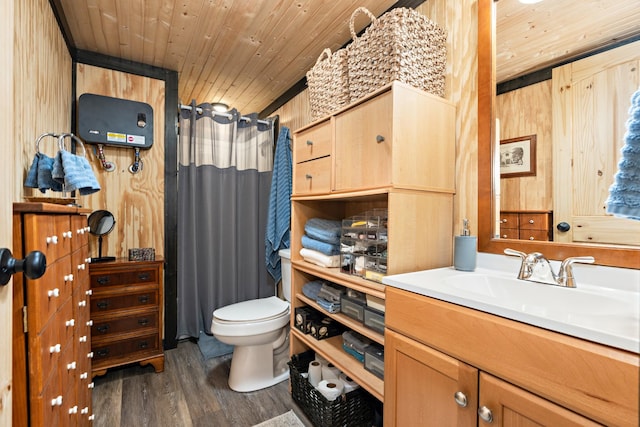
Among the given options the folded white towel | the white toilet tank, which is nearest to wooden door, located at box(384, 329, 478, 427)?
the folded white towel

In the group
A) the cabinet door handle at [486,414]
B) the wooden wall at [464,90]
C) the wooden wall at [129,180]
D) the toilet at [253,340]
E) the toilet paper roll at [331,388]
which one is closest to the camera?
the cabinet door handle at [486,414]

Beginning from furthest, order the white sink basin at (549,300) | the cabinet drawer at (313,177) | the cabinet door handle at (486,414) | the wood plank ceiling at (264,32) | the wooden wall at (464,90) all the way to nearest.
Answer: the cabinet drawer at (313,177) → the wooden wall at (464,90) → the wood plank ceiling at (264,32) → the cabinet door handle at (486,414) → the white sink basin at (549,300)

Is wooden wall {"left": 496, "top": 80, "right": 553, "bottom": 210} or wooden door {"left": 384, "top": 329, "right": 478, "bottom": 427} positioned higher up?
wooden wall {"left": 496, "top": 80, "right": 553, "bottom": 210}

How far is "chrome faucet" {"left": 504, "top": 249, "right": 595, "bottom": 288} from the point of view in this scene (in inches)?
37.4

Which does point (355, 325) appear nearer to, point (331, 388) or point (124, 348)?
point (331, 388)

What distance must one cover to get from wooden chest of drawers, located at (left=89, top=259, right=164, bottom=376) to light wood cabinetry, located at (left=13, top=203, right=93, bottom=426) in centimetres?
87

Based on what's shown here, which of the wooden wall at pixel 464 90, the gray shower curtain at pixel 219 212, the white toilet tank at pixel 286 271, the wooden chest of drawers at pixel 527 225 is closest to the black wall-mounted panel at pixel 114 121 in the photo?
the gray shower curtain at pixel 219 212

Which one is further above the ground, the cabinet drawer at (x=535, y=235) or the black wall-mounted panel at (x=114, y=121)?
the black wall-mounted panel at (x=114, y=121)

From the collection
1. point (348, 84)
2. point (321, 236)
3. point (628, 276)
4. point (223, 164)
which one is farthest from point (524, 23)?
point (223, 164)

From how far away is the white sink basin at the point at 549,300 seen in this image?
0.63 meters

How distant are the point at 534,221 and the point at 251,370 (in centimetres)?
182

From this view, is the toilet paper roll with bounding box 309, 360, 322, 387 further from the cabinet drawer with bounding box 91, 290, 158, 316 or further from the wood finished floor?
the cabinet drawer with bounding box 91, 290, 158, 316

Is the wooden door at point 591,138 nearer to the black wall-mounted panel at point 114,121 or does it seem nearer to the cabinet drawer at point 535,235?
the cabinet drawer at point 535,235

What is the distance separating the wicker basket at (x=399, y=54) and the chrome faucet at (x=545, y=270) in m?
0.82
